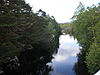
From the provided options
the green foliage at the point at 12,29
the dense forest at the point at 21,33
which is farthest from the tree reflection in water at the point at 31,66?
the green foliage at the point at 12,29

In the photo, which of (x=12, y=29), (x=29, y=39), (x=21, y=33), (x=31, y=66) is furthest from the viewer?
(x=29, y=39)

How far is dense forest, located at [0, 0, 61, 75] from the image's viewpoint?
14863 millimetres

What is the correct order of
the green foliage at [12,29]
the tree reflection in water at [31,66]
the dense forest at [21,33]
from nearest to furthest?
the green foliage at [12,29]
the dense forest at [21,33]
the tree reflection in water at [31,66]

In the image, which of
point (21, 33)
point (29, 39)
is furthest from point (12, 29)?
point (29, 39)

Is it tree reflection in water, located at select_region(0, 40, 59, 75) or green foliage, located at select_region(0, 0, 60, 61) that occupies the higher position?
green foliage, located at select_region(0, 0, 60, 61)

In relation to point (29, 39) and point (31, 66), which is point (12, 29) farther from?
point (29, 39)

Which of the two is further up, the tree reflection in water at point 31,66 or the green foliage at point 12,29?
the green foliage at point 12,29

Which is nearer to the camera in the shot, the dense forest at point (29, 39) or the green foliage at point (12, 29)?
the green foliage at point (12, 29)

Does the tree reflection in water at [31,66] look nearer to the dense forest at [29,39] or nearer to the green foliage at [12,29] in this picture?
the dense forest at [29,39]

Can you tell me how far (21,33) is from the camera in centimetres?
2292

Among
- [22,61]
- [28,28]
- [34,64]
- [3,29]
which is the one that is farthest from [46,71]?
[3,29]

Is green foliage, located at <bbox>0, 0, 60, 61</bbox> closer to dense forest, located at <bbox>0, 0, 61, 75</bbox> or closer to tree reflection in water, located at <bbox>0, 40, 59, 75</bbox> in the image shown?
dense forest, located at <bbox>0, 0, 61, 75</bbox>

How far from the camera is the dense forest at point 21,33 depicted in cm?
1486

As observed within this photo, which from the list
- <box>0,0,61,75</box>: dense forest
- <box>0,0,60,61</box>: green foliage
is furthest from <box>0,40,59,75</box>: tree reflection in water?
<box>0,0,60,61</box>: green foliage
